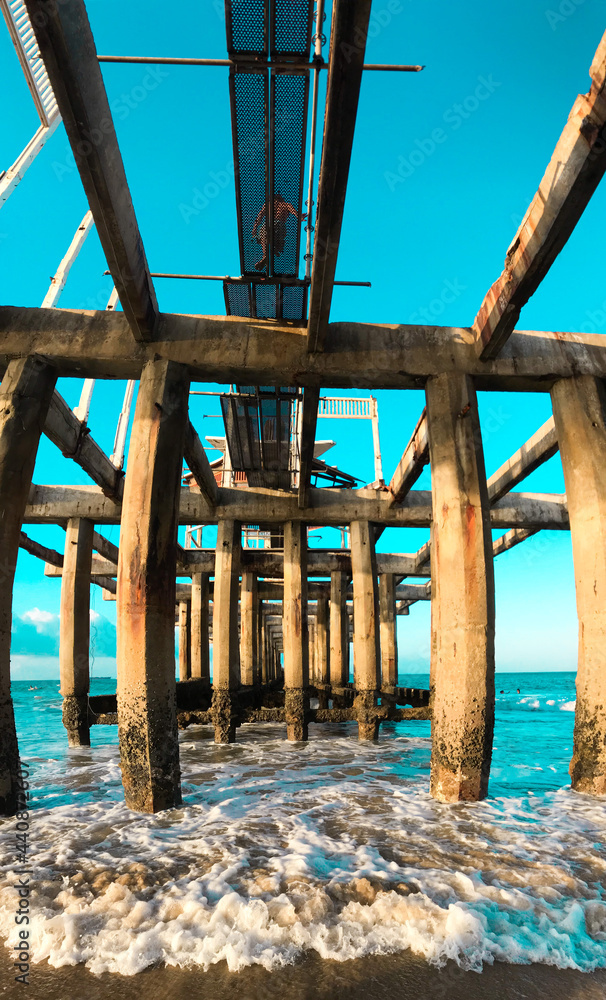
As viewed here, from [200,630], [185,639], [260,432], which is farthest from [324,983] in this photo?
[185,639]

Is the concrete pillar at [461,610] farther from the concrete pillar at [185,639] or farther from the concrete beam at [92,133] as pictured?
the concrete pillar at [185,639]

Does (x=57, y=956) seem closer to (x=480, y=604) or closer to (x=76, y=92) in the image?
(x=480, y=604)

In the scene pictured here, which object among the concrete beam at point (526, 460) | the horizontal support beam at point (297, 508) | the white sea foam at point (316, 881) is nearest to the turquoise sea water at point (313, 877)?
the white sea foam at point (316, 881)

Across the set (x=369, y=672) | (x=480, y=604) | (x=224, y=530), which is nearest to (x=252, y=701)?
(x=369, y=672)

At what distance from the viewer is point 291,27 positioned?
15.2 ft

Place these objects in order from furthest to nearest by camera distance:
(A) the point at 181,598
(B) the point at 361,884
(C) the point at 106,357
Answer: (A) the point at 181,598
(C) the point at 106,357
(B) the point at 361,884

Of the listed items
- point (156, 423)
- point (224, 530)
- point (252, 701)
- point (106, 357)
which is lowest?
point (252, 701)

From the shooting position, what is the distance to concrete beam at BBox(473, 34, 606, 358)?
4664 millimetres

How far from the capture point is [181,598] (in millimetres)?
24859

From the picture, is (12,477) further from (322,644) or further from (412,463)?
(322,644)

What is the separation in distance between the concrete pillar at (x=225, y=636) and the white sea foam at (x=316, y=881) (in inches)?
222

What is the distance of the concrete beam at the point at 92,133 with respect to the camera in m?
3.96

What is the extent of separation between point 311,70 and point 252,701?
44.8 feet

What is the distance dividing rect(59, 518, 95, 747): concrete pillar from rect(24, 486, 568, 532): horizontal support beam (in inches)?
24.7
